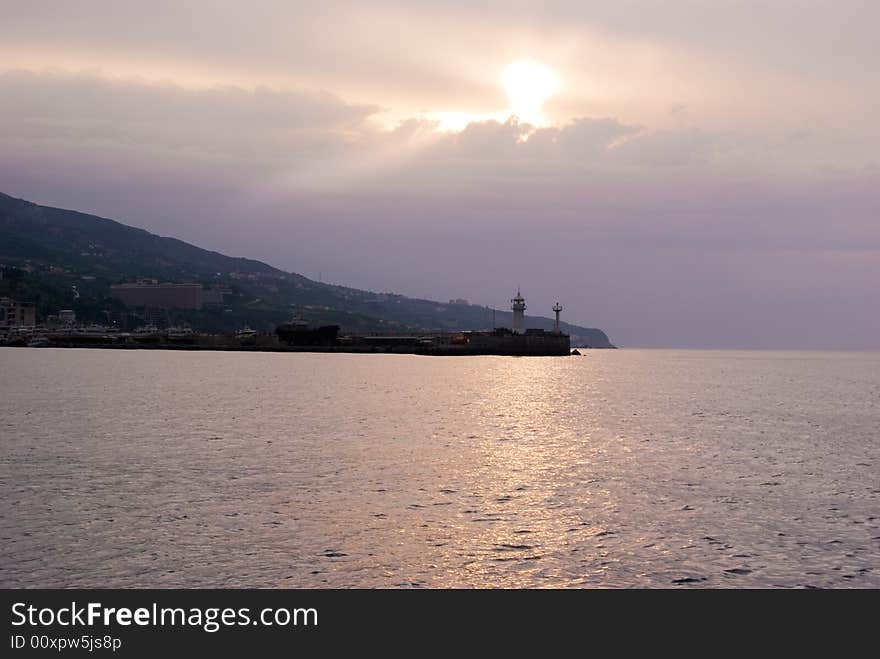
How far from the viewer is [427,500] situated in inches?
1324

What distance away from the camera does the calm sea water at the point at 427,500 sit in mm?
23297

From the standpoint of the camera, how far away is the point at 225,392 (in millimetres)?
99188

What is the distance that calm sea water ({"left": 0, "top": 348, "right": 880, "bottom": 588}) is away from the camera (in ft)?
76.4

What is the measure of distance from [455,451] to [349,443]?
283 inches

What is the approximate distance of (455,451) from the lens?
163 feet

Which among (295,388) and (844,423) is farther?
(295,388)

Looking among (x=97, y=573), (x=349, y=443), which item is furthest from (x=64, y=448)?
(x=97, y=573)
